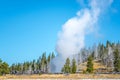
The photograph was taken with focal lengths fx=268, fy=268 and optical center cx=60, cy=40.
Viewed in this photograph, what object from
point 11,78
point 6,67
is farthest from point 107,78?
point 6,67

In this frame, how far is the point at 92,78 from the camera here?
92.1 metres

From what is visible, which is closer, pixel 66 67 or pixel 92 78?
pixel 92 78

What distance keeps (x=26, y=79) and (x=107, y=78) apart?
28522mm

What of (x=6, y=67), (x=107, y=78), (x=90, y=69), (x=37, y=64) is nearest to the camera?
(x=107, y=78)

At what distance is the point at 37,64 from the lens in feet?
629

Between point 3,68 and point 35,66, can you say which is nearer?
point 3,68

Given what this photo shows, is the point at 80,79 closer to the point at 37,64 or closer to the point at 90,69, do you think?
the point at 90,69

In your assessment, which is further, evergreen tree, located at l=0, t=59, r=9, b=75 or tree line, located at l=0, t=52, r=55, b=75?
tree line, located at l=0, t=52, r=55, b=75

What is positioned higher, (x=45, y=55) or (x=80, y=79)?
(x=45, y=55)

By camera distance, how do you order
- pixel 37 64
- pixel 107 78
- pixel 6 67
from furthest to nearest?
pixel 37 64
pixel 6 67
pixel 107 78

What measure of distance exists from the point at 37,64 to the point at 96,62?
4318 centimetres

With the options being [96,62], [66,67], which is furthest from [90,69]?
[96,62]

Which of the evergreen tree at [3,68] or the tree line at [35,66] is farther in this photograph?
the tree line at [35,66]

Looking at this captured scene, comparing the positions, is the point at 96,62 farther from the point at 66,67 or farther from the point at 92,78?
the point at 92,78
